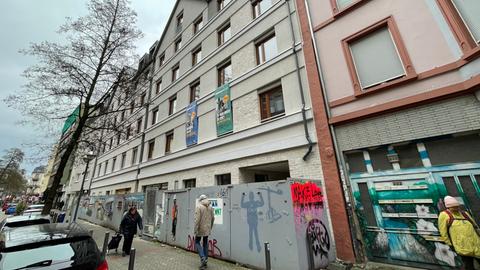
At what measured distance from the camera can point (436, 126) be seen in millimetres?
5234

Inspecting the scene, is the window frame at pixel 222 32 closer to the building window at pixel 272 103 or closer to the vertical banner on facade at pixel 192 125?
the vertical banner on facade at pixel 192 125

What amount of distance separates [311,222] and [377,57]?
551 cm

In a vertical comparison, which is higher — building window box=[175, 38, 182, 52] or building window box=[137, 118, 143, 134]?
building window box=[175, 38, 182, 52]

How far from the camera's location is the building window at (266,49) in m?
9.99

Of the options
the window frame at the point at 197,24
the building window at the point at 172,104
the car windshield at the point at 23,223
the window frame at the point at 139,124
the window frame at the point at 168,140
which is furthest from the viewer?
the window frame at the point at 139,124

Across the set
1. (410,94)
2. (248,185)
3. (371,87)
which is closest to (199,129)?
(248,185)

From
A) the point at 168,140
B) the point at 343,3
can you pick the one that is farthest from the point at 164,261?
the point at 343,3

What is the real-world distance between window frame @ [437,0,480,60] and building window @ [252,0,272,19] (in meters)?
7.23

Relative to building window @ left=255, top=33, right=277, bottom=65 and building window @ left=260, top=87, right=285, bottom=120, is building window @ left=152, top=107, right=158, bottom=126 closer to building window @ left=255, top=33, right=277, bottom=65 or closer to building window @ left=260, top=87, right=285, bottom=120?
building window @ left=255, top=33, right=277, bottom=65

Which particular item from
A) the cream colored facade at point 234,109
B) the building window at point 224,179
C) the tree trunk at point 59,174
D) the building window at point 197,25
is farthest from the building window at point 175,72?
the building window at point 224,179

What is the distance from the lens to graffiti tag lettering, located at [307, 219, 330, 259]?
18.2ft

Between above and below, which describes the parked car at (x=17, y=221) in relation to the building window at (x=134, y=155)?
below

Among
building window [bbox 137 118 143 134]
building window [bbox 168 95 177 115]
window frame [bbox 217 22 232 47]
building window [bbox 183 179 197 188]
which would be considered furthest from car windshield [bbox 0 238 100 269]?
building window [bbox 137 118 143 134]

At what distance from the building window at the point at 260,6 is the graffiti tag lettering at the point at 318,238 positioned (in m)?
10.2
